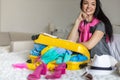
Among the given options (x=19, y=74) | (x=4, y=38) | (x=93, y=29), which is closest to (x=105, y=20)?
(x=93, y=29)

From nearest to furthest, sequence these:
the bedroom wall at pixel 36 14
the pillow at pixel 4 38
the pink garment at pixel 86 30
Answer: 1. the pink garment at pixel 86 30
2. the pillow at pixel 4 38
3. the bedroom wall at pixel 36 14

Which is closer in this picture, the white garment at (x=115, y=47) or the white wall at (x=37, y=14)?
the white garment at (x=115, y=47)

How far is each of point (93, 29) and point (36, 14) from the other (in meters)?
1.69

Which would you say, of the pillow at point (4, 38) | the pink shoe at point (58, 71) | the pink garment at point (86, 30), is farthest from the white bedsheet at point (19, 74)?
the pillow at point (4, 38)

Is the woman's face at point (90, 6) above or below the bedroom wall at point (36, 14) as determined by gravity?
above

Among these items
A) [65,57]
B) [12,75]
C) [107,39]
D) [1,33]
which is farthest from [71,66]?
[1,33]

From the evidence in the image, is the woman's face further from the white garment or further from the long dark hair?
the white garment

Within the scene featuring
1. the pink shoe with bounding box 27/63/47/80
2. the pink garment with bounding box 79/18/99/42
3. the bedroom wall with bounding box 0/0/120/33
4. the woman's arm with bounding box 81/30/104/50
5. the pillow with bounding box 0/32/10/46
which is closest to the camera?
the pink shoe with bounding box 27/63/47/80

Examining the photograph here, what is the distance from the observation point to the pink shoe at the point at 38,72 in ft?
3.40

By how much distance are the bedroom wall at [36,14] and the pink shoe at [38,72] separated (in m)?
2.09

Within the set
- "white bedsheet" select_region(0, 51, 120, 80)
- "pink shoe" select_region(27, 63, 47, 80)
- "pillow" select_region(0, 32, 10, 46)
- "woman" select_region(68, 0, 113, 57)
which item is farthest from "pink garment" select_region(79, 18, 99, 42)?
"pillow" select_region(0, 32, 10, 46)

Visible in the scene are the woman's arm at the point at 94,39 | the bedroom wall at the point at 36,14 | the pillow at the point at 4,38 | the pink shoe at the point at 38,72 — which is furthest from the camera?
the bedroom wall at the point at 36,14

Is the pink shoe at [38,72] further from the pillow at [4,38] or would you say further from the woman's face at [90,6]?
the pillow at [4,38]

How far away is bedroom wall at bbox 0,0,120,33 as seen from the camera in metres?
3.09
